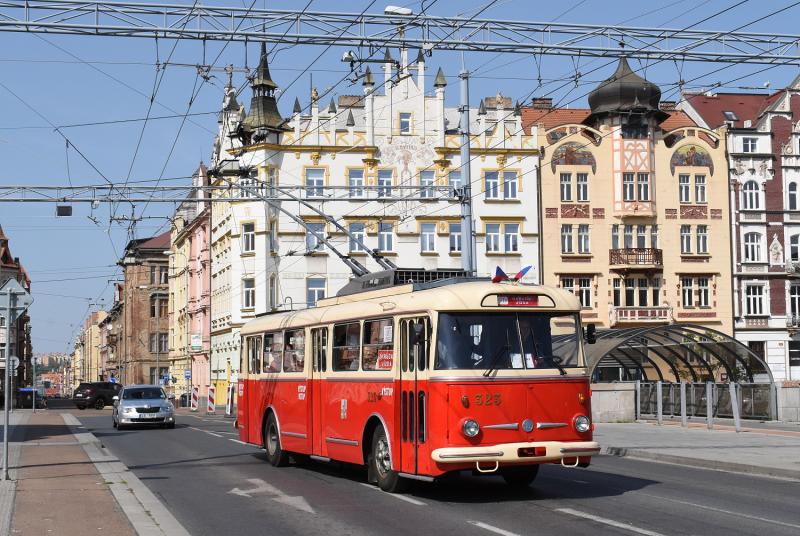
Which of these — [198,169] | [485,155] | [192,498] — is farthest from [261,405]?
[198,169]

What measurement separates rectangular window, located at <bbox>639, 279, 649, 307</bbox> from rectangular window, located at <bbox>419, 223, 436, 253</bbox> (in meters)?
11.4

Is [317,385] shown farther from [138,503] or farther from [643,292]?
[643,292]

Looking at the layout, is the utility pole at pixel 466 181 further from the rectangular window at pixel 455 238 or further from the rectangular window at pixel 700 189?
the rectangular window at pixel 700 189

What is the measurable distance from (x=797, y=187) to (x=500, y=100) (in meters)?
18.2

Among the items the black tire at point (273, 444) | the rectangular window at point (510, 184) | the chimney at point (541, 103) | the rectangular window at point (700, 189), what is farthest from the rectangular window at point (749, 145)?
the black tire at point (273, 444)

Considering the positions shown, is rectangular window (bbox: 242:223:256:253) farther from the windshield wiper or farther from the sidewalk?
the windshield wiper

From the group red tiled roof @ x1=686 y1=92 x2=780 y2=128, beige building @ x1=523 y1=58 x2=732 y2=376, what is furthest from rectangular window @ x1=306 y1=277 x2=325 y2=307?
red tiled roof @ x1=686 y1=92 x2=780 y2=128

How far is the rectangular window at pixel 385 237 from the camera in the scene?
6438 cm

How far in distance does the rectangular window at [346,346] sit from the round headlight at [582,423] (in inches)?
137

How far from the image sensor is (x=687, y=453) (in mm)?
21828

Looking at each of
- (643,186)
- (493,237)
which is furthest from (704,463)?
(643,186)

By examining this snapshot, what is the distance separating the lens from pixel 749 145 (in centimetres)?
6506

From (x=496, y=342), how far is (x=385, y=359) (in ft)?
6.08

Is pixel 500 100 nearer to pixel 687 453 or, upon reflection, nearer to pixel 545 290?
pixel 687 453
